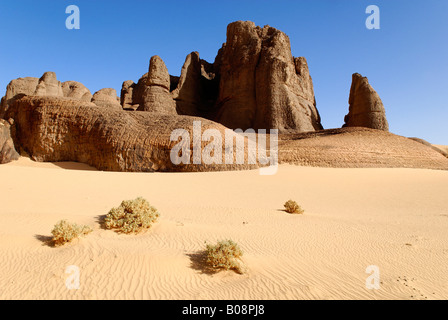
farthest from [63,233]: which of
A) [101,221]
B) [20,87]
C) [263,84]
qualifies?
[20,87]

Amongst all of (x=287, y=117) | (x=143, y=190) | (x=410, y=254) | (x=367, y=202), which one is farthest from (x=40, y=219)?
(x=287, y=117)

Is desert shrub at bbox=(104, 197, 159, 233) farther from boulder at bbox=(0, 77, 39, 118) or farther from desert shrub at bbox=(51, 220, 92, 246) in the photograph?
boulder at bbox=(0, 77, 39, 118)

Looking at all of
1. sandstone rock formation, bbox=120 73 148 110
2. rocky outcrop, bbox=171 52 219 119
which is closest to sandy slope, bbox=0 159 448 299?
rocky outcrop, bbox=171 52 219 119

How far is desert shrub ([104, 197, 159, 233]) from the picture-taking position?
3.55 m

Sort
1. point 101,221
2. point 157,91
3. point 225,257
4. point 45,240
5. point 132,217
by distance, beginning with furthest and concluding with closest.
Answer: point 157,91 → point 101,221 → point 132,217 → point 45,240 → point 225,257

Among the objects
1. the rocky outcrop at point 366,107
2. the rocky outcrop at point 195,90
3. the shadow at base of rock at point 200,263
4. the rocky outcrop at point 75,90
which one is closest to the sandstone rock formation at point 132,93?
the rocky outcrop at point 195,90

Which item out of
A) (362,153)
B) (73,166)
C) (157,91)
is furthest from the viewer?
(157,91)

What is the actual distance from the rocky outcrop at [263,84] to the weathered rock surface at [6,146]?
1894 cm

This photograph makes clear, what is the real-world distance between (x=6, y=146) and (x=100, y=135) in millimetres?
3682

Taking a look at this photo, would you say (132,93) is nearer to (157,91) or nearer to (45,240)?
(157,91)

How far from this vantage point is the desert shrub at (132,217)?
355 cm

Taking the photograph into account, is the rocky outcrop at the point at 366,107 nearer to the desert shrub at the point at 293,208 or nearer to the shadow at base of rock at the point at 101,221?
the desert shrub at the point at 293,208

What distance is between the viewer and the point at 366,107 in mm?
23672

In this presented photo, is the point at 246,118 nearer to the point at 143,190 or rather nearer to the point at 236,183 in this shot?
the point at 236,183
